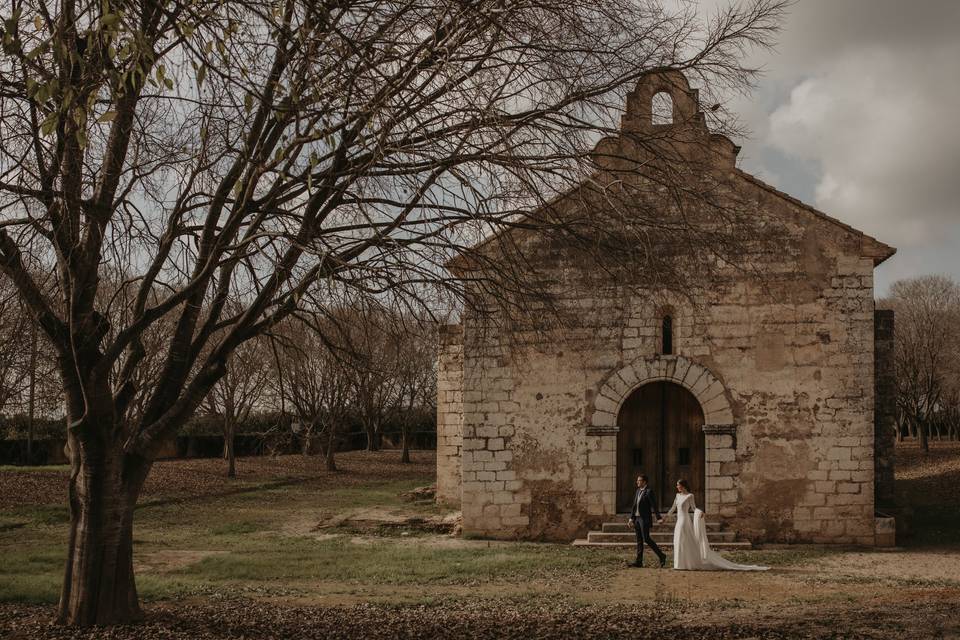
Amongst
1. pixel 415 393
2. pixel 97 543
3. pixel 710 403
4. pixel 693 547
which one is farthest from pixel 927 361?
pixel 97 543

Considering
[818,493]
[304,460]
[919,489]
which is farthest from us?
[304,460]

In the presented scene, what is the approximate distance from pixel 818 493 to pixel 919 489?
367 inches

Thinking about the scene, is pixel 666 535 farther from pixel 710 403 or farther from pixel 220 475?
pixel 220 475

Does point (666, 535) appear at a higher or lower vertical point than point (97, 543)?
lower

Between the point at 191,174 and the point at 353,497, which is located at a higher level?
the point at 191,174

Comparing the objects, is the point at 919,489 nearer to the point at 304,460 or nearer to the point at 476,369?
the point at 476,369

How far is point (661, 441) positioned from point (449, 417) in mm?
6245

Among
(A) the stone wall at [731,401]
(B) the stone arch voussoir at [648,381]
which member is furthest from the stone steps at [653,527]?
(B) the stone arch voussoir at [648,381]

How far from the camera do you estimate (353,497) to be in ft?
78.4

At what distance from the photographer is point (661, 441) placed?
51.0 feet

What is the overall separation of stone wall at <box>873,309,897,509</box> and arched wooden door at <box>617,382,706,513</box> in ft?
11.5

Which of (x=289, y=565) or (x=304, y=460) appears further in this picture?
(x=304, y=460)

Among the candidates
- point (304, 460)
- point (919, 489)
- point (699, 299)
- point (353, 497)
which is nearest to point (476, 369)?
point (699, 299)

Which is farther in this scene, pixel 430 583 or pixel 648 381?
pixel 648 381
